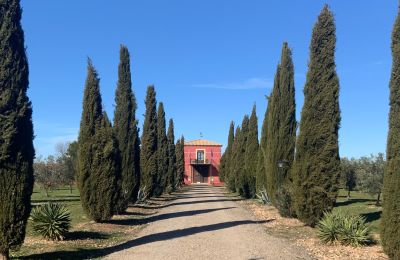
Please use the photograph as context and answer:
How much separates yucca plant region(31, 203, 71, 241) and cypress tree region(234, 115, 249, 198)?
67.5ft

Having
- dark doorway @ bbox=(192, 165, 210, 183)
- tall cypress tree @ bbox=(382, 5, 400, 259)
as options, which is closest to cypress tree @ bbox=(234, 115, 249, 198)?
tall cypress tree @ bbox=(382, 5, 400, 259)

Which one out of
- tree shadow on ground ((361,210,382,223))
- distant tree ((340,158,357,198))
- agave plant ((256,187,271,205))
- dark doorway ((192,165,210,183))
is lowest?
tree shadow on ground ((361,210,382,223))

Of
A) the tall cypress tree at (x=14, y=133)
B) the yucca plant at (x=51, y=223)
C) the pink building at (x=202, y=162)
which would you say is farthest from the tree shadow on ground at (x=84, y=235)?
the pink building at (x=202, y=162)

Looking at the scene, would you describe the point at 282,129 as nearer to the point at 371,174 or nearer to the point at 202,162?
the point at 371,174

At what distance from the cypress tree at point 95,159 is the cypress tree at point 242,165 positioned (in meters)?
17.1

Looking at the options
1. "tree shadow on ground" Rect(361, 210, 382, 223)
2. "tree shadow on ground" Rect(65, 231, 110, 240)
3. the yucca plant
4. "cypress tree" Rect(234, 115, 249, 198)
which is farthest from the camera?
"cypress tree" Rect(234, 115, 249, 198)

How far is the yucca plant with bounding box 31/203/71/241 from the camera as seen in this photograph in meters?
11.0

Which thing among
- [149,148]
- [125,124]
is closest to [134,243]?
[125,124]

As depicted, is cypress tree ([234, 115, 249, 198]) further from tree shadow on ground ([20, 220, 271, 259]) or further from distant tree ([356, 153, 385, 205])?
tree shadow on ground ([20, 220, 271, 259])

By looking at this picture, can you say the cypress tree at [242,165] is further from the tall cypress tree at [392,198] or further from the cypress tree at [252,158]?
the tall cypress tree at [392,198]

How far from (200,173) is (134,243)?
222 ft

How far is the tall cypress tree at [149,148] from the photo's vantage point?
2709 centimetres

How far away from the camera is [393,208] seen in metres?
8.27

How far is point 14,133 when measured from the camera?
8.49 metres
